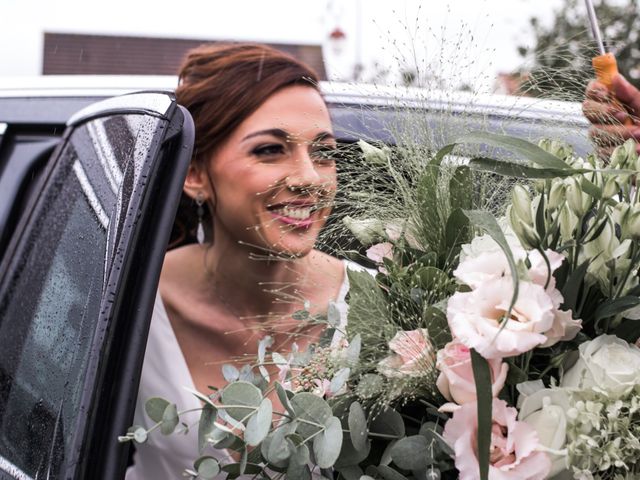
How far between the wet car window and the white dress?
49 cm

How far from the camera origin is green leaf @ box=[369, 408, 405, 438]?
138 centimetres

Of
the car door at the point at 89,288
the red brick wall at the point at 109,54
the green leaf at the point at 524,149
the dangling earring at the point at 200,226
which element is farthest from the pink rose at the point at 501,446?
the red brick wall at the point at 109,54

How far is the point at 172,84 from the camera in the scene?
3135 millimetres

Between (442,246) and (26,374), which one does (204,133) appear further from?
(442,246)

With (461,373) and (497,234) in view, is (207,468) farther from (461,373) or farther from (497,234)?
(497,234)

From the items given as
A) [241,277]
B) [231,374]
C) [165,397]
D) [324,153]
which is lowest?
[165,397]

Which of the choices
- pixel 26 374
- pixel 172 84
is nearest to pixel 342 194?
pixel 26 374

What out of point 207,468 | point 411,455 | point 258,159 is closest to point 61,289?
point 207,468

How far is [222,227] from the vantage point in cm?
292

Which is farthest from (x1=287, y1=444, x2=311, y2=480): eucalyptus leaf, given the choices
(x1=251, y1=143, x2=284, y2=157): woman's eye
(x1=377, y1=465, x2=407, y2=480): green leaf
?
(x1=251, y1=143, x2=284, y2=157): woman's eye

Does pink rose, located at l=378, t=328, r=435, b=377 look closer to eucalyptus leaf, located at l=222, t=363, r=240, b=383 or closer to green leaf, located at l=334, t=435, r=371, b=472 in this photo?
green leaf, located at l=334, t=435, r=371, b=472

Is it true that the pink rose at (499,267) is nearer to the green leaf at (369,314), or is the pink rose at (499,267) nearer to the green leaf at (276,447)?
the green leaf at (369,314)

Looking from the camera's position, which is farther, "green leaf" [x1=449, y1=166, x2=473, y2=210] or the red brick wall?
the red brick wall

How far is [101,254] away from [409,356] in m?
0.70
